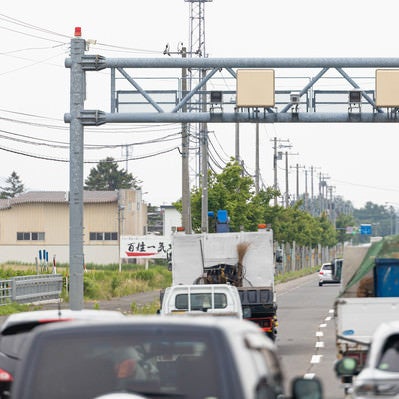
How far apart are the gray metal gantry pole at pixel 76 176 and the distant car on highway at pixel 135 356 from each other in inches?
841

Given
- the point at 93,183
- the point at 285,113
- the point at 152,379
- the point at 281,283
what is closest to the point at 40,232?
the point at 281,283

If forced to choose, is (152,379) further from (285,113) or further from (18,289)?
(18,289)

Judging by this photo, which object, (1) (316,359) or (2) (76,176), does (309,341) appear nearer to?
(1) (316,359)

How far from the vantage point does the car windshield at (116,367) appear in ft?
21.2

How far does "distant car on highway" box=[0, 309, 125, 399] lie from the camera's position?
34.7ft

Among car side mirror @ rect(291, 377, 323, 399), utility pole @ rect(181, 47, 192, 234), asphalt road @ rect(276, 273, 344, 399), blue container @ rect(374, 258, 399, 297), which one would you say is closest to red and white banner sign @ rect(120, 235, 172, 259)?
asphalt road @ rect(276, 273, 344, 399)

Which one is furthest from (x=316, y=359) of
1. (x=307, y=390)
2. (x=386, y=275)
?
(x=307, y=390)

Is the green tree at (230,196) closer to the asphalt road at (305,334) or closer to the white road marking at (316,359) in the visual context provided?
the asphalt road at (305,334)

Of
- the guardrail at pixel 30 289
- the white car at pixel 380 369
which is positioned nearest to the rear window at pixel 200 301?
the white car at pixel 380 369

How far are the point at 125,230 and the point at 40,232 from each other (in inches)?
303

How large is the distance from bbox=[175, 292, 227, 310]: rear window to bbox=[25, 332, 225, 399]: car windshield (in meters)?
16.9

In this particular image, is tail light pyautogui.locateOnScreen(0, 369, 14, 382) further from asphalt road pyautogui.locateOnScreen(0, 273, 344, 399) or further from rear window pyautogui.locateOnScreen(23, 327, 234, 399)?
rear window pyautogui.locateOnScreen(23, 327, 234, 399)

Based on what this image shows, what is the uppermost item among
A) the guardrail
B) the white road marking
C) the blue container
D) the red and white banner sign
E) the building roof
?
the building roof

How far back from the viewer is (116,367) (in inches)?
266
